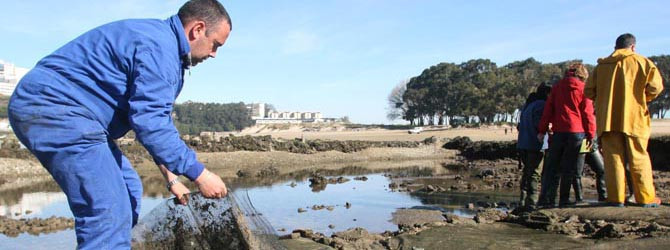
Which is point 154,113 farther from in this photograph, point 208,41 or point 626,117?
point 626,117

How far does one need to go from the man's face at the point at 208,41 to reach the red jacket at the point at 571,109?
4998 millimetres

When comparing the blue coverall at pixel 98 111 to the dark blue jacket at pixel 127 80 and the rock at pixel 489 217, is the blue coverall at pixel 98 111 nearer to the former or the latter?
the dark blue jacket at pixel 127 80

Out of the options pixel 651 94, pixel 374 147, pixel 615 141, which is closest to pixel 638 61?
pixel 651 94

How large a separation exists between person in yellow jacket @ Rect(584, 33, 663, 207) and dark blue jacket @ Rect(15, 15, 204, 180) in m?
4.90

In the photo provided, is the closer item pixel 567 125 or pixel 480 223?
pixel 480 223

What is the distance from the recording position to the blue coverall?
265 cm

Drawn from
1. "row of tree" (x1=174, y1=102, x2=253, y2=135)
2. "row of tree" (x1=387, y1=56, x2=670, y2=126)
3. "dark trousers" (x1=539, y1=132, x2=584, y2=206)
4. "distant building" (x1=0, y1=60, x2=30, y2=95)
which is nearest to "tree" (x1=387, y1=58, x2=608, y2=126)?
"row of tree" (x1=387, y1=56, x2=670, y2=126)

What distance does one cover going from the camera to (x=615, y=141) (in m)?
6.20

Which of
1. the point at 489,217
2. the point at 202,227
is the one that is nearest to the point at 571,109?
the point at 489,217

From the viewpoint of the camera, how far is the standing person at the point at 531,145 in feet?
24.5

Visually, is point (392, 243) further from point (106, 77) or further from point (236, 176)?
point (236, 176)

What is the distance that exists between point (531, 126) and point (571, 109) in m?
0.84

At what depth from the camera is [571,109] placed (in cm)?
680

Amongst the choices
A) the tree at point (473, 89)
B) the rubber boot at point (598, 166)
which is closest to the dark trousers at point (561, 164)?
the rubber boot at point (598, 166)
